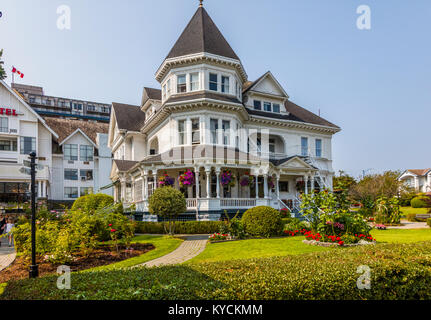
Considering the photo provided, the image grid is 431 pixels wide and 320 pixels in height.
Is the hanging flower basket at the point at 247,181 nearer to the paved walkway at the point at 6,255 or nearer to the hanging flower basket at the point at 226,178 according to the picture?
the hanging flower basket at the point at 226,178

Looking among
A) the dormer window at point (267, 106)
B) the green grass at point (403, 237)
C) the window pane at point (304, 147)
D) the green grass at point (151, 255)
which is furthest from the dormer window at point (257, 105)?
the green grass at point (151, 255)

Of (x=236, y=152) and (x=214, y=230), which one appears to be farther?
(x=236, y=152)

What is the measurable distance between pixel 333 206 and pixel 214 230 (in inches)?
338

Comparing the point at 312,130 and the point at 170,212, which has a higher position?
the point at 312,130

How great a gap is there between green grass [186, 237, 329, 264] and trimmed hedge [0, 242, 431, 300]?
4.03 metres

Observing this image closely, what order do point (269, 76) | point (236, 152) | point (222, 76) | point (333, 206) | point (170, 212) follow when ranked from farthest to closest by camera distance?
point (269, 76) < point (222, 76) < point (236, 152) < point (170, 212) < point (333, 206)

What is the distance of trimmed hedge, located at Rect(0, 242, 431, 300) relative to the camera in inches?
183

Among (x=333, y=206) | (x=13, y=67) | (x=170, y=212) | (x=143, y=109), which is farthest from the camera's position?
(x=13, y=67)

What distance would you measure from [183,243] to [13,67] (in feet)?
115

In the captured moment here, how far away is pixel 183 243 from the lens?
1546 centimetres

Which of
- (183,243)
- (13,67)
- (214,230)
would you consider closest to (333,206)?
(183,243)

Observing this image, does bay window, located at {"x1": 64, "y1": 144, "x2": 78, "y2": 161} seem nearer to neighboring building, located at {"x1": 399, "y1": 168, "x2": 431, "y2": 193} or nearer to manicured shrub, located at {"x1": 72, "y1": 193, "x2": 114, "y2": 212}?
manicured shrub, located at {"x1": 72, "y1": 193, "x2": 114, "y2": 212}
